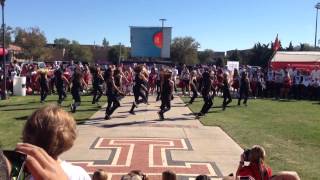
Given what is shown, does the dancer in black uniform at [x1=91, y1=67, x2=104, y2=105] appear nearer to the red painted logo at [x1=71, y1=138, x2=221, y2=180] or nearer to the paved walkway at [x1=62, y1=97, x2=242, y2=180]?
the paved walkway at [x1=62, y1=97, x2=242, y2=180]

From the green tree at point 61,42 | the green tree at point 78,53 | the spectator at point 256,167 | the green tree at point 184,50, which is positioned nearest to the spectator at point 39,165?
the spectator at point 256,167

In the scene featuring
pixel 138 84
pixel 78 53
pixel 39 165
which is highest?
pixel 39 165

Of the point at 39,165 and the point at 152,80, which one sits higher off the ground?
the point at 39,165

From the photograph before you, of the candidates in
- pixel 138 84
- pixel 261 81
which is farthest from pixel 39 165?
pixel 261 81

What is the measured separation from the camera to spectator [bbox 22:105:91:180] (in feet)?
8.19

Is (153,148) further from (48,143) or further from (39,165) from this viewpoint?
(39,165)

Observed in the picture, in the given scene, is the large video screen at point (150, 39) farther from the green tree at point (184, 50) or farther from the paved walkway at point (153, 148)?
the green tree at point (184, 50)

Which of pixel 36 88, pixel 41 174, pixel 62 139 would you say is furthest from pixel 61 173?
pixel 36 88

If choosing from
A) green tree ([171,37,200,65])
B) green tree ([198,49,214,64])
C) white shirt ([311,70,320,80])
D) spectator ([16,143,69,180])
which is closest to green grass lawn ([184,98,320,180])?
white shirt ([311,70,320,80])

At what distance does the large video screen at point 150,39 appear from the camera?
41781 millimetres

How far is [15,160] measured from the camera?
204 centimetres

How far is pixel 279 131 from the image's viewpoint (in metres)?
14.8

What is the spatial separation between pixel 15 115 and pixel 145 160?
345 inches

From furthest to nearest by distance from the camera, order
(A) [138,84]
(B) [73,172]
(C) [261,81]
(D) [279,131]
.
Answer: (C) [261,81], (A) [138,84], (D) [279,131], (B) [73,172]
